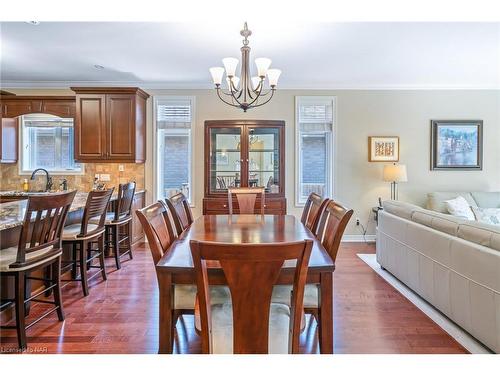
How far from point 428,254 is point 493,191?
347 centimetres

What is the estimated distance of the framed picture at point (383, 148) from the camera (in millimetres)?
5121

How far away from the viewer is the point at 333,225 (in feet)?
6.36

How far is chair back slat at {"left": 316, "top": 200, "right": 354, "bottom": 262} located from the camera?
1.75 meters

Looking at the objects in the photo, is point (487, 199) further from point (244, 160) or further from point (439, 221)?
point (244, 160)

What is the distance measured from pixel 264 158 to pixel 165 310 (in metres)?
3.59

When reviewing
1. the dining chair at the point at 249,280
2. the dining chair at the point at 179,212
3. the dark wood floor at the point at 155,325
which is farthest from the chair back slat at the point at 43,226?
the dining chair at the point at 249,280

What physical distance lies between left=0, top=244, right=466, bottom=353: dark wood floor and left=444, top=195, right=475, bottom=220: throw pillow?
1.91 m

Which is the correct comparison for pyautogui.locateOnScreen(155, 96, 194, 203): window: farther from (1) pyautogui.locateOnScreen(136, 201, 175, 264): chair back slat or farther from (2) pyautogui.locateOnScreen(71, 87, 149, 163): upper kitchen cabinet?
(1) pyautogui.locateOnScreen(136, 201, 175, 264): chair back slat

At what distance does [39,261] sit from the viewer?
217cm

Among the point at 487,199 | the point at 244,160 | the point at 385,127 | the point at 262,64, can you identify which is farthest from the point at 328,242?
the point at 487,199

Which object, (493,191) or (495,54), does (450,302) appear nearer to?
(495,54)

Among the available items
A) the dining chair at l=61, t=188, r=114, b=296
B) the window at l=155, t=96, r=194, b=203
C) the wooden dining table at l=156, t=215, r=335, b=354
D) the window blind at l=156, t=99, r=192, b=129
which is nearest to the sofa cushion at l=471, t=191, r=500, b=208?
the wooden dining table at l=156, t=215, r=335, b=354

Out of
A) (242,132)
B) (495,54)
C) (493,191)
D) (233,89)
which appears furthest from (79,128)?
(493,191)

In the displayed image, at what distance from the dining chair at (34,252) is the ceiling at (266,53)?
1.79m
